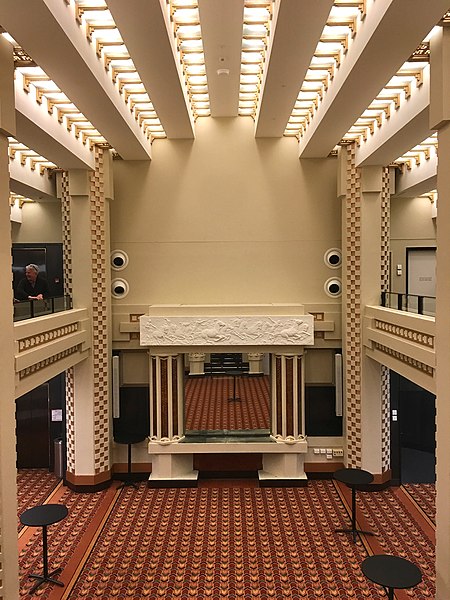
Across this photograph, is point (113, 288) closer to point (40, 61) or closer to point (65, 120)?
point (65, 120)

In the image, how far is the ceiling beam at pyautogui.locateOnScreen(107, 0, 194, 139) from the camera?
16.5 feet

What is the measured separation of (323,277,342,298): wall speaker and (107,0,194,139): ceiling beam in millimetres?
4412

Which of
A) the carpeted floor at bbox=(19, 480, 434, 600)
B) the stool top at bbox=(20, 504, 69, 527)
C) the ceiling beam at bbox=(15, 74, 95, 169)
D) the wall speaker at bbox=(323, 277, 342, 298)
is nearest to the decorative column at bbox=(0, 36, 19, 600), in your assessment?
the stool top at bbox=(20, 504, 69, 527)

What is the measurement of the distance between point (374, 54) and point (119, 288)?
6.93 meters

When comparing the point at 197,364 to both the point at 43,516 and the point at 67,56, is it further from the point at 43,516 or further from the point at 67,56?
the point at 67,56

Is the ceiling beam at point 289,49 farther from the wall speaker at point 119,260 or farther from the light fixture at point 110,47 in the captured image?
the wall speaker at point 119,260

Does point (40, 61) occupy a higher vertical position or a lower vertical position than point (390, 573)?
higher

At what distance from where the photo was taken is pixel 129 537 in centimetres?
840

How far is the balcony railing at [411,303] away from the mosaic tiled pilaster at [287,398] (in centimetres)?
208

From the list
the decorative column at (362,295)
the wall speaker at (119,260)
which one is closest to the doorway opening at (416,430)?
the decorative column at (362,295)

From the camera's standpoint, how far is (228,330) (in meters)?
10.2

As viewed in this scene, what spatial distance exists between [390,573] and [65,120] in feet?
25.0

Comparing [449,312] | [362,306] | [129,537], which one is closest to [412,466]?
[362,306]

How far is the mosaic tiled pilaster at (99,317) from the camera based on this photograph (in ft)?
33.3
